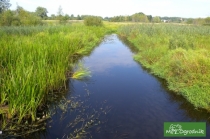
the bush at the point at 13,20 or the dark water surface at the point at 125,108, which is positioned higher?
the bush at the point at 13,20

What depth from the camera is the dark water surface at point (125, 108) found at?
506 cm

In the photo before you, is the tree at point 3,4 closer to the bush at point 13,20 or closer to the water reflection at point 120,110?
the bush at point 13,20

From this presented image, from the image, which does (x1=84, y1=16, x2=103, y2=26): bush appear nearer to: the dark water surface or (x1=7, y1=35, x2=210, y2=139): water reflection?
the dark water surface

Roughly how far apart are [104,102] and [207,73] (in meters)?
4.13

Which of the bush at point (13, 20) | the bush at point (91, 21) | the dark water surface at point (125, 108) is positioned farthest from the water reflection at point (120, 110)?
the bush at point (91, 21)

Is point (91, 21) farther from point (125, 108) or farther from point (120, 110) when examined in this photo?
point (120, 110)

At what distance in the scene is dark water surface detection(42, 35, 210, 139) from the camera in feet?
16.6

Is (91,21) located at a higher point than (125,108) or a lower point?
higher

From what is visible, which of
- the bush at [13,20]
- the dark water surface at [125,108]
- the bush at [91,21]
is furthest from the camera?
the bush at [91,21]

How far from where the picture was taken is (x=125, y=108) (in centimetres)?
645

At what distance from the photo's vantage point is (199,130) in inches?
206

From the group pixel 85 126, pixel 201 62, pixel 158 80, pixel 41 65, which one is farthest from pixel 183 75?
pixel 41 65

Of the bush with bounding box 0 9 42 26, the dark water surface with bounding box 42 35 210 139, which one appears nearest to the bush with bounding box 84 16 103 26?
the bush with bounding box 0 9 42 26

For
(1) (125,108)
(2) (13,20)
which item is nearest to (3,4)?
(2) (13,20)
